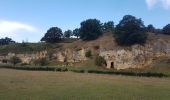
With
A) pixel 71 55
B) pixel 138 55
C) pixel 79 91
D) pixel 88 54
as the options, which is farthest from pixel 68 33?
pixel 79 91

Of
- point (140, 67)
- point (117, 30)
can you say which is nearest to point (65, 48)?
point (117, 30)

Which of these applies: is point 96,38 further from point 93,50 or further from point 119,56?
point 119,56

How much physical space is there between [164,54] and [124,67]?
→ 11297 millimetres

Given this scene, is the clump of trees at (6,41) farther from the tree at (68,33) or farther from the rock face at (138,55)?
the rock face at (138,55)

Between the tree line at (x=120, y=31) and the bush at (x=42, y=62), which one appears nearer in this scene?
the tree line at (x=120, y=31)

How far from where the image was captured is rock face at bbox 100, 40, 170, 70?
4139 inches

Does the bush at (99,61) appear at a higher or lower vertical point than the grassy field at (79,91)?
higher

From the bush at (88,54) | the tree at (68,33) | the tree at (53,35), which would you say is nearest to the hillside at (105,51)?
the bush at (88,54)

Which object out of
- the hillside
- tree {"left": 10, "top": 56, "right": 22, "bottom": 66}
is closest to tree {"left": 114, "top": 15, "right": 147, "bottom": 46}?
the hillside

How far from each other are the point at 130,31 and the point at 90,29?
2087cm

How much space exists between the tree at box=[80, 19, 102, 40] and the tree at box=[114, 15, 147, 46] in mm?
14408

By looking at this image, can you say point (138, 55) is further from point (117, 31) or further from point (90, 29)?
point (90, 29)

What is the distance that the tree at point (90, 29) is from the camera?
409ft

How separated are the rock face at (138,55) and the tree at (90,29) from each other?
17.8 metres
